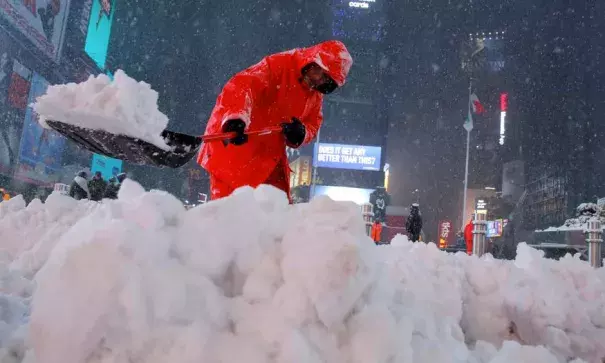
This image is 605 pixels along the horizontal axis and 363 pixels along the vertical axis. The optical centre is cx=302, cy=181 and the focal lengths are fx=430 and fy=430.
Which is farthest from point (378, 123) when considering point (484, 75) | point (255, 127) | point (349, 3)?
point (255, 127)

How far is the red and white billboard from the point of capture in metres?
20.4

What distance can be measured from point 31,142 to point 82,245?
2625 centimetres

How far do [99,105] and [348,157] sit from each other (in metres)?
31.5

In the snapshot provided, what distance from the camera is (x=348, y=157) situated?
33.6 metres

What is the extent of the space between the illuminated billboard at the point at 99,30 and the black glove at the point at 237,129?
31655 mm

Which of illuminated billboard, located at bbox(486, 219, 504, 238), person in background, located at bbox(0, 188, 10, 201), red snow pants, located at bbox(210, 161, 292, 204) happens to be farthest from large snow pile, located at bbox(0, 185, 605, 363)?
illuminated billboard, located at bbox(486, 219, 504, 238)

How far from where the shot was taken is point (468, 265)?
9.46 ft

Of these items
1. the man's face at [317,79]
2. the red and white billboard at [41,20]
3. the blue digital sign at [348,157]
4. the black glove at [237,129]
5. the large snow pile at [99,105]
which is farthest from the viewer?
the blue digital sign at [348,157]

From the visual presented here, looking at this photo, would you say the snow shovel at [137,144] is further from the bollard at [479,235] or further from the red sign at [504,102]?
the red sign at [504,102]

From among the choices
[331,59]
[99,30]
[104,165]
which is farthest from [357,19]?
[331,59]

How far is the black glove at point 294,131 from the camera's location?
10.1ft

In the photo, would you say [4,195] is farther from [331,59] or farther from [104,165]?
[104,165]

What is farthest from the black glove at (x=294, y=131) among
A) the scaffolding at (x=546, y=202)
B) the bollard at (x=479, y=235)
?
the scaffolding at (x=546, y=202)

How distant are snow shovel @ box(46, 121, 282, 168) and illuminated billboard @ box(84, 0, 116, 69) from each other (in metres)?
31.5
